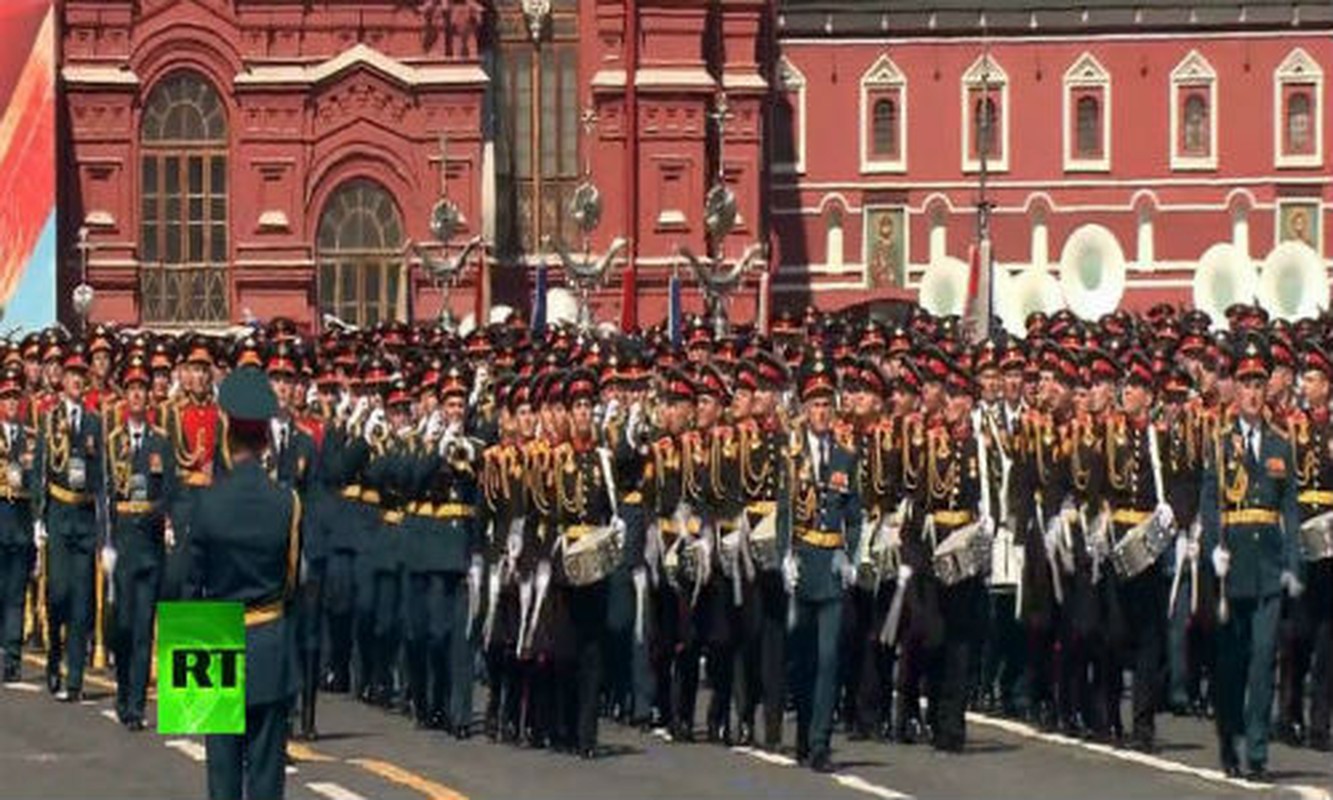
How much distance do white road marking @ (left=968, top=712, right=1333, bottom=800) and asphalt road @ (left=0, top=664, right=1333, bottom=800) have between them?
16 millimetres

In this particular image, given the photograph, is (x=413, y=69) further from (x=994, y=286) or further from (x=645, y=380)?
(x=645, y=380)

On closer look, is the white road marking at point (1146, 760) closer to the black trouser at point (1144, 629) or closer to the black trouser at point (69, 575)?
the black trouser at point (1144, 629)

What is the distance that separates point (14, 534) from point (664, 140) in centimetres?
5520

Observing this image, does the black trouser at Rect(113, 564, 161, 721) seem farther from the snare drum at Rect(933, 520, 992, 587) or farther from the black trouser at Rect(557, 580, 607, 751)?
the snare drum at Rect(933, 520, 992, 587)

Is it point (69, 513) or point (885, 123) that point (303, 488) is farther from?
point (885, 123)

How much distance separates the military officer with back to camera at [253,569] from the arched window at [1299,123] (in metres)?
78.6

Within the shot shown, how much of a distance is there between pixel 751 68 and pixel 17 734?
63.5m

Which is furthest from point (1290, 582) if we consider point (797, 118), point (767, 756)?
point (797, 118)

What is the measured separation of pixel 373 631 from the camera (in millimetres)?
33094

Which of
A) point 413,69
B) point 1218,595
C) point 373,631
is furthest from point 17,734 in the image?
point 413,69

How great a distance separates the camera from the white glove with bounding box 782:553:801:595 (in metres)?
28.2

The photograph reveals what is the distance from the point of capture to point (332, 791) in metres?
26.2

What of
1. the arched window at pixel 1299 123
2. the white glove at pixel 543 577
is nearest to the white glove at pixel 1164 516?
the white glove at pixel 543 577

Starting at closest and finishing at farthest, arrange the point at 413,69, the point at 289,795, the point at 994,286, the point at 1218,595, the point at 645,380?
the point at 289,795
the point at 1218,595
the point at 645,380
the point at 994,286
the point at 413,69
